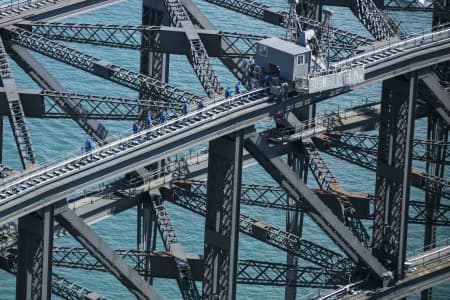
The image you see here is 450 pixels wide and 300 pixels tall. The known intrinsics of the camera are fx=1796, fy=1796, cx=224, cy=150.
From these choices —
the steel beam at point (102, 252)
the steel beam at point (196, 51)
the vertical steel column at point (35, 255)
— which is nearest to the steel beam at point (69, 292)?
the steel beam at point (102, 252)

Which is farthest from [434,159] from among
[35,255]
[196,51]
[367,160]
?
[35,255]

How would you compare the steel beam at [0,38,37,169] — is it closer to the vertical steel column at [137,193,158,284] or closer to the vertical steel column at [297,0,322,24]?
the vertical steel column at [137,193,158,284]

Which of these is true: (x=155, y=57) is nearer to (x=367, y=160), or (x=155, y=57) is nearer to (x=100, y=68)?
(x=100, y=68)

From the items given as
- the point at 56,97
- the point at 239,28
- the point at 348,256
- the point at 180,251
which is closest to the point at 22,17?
the point at 56,97

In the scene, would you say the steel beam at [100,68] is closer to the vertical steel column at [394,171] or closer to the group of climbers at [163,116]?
the group of climbers at [163,116]

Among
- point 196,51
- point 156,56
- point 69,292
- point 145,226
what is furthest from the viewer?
point 156,56
